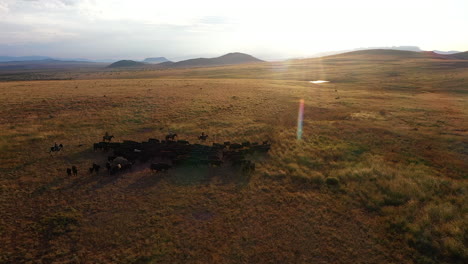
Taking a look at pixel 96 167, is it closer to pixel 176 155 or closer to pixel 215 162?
pixel 176 155

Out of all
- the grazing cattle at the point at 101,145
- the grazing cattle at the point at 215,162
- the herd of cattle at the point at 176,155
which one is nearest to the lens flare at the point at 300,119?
the herd of cattle at the point at 176,155

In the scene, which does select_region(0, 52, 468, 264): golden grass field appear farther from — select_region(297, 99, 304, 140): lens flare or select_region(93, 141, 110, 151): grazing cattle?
select_region(297, 99, 304, 140): lens flare

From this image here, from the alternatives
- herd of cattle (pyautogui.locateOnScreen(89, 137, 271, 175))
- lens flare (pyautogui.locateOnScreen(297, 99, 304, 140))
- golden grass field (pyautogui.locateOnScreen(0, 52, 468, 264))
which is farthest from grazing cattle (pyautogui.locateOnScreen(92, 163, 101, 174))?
lens flare (pyautogui.locateOnScreen(297, 99, 304, 140))

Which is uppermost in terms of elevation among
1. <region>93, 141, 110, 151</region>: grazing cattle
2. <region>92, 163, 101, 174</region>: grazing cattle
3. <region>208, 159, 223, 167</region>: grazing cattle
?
<region>93, 141, 110, 151</region>: grazing cattle

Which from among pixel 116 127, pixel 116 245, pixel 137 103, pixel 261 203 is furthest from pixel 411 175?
pixel 137 103

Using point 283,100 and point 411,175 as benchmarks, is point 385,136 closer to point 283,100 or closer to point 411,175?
point 411,175

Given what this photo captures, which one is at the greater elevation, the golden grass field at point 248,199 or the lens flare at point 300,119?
the lens flare at point 300,119

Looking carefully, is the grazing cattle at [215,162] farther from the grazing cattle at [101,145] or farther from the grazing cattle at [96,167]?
the grazing cattle at [101,145]

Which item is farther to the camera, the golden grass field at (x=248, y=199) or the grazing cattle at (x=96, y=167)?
the grazing cattle at (x=96, y=167)
